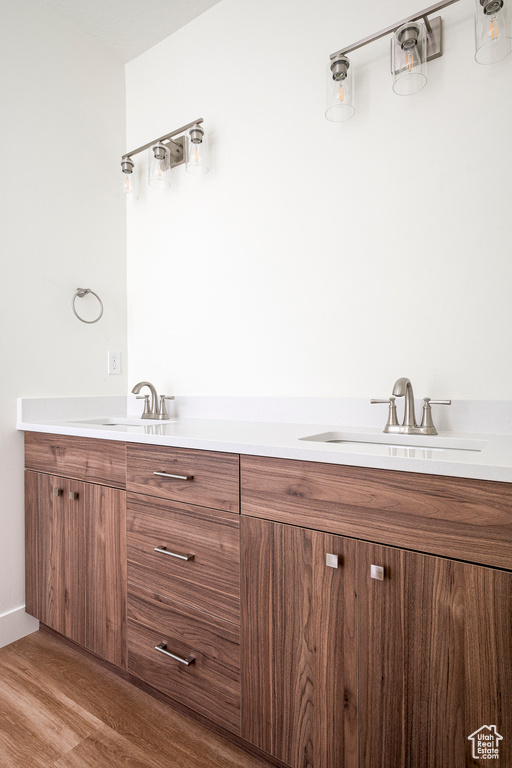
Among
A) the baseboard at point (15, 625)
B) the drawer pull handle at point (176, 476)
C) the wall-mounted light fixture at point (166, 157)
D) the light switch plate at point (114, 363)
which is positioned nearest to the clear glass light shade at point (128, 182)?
the wall-mounted light fixture at point (166, 157)

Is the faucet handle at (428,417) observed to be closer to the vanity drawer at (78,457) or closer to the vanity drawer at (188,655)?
the vanity drawer at (188,655)

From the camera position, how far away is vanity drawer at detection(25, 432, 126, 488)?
1.46 meters

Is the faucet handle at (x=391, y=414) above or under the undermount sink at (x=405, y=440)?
above

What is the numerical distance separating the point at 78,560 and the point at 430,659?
121 centimetres

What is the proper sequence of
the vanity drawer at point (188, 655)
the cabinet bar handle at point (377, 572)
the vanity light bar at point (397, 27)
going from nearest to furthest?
1. the cabinet bar handle at point (377, 572)
2. the vanity drawer at point (188, 655)
3. the vanity light bar at point (397, 27)

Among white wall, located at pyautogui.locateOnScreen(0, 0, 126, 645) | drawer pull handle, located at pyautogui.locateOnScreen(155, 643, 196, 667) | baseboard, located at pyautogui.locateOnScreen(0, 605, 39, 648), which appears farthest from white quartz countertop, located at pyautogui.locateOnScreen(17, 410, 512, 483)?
baseboard, located at pyautogui.locateOnScreen(0, 605, 39, 648)

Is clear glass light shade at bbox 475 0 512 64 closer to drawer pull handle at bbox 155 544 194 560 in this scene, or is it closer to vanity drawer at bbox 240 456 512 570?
vanity drawer at bbox 240 456 512 570

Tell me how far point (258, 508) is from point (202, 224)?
1.34 m

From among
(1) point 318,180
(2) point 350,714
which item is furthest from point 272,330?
(2) point 350,714

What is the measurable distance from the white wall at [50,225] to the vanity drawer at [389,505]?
1.20 m

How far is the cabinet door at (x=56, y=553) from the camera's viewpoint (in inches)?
62.2

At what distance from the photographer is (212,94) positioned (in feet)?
6.30

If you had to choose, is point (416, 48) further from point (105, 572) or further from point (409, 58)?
point (105, 572)

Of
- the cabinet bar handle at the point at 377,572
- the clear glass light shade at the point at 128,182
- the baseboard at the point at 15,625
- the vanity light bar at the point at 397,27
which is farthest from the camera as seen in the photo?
the clear glass light shade at the point at 128,182
